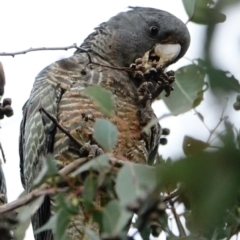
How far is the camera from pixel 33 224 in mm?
3066

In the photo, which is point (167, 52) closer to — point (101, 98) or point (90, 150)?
point (90, 150)

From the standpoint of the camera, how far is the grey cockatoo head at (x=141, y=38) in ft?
11.7

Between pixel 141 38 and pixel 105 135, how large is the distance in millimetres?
2364

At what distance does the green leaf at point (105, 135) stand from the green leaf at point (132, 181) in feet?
0.20

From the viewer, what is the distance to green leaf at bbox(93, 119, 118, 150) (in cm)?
134

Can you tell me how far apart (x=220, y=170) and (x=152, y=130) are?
227cm

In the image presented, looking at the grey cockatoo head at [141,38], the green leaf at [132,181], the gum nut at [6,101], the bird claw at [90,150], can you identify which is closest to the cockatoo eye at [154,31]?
the grey cockatoo head at [141,38]

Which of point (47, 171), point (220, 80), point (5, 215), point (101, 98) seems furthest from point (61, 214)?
point (220, 80)

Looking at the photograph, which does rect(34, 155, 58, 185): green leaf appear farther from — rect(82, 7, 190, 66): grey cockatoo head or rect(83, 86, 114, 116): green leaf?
rect(82, 7, 190, 66): grey cockatoo head

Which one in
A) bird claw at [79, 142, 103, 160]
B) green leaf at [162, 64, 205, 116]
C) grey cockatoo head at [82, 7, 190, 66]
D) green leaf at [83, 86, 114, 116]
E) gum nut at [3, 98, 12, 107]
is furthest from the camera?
grey cockatoo head at [82, 7, 190, 66]

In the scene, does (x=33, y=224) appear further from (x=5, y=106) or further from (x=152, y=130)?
(x=5, y=106)

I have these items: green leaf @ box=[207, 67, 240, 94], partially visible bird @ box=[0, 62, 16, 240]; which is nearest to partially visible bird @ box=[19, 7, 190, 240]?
partially visible bird @ box=[0, 62, 16, 240]

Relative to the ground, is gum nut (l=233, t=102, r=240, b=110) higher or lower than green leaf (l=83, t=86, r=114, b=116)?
higher

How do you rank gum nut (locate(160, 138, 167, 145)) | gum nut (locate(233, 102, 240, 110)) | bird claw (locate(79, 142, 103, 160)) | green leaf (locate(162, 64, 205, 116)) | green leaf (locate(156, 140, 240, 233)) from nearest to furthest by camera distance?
green leaf (locate(156, 140, 240, 233))
gum nut (locate(233, 102, 240, 110))
green leaf (locate(162, 64, 205, 116))
bird claw (locate(79, 142, 103, 160))
gum nut (locate(160, 138, 167, 145))
